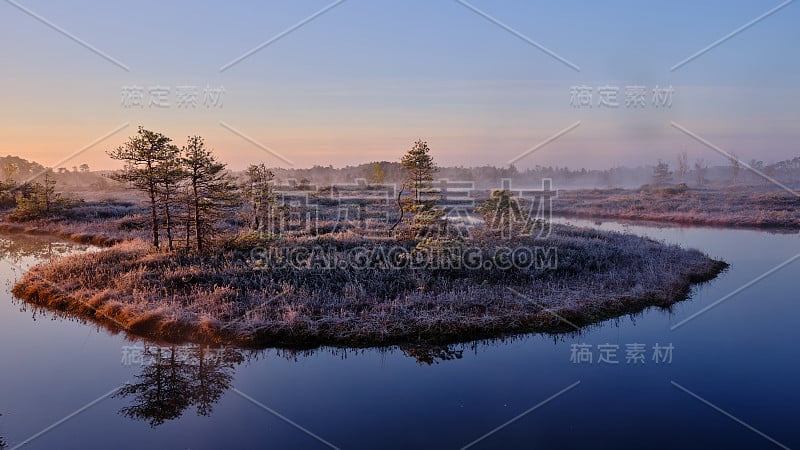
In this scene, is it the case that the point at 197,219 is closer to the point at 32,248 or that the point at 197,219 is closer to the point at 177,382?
the point at 177,382

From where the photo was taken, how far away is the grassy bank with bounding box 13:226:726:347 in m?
13.0

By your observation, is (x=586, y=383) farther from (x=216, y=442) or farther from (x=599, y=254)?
(x=599, y=254)

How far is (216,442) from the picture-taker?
801cm

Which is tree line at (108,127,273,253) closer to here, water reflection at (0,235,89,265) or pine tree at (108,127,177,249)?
pine tree at (108,127,177,249)

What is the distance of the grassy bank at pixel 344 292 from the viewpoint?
1298cm

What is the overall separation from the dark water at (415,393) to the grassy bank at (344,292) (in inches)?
34.3

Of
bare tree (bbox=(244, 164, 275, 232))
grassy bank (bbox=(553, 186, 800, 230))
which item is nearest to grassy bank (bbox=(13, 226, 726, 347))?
bare tree (bbox=(244, 164, 275, 232))

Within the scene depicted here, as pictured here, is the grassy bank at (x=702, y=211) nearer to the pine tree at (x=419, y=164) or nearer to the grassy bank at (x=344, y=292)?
the grassy bank at (x=344, y=292)

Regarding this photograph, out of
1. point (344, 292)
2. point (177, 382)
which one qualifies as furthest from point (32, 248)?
point (177, 382)

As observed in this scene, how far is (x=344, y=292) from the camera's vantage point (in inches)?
601

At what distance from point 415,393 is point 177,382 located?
5670 millimetres

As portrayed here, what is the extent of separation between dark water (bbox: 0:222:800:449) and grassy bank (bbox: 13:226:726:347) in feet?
2.86

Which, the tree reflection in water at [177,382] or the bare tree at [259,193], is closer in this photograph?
the tree reflection in water at [177,382]

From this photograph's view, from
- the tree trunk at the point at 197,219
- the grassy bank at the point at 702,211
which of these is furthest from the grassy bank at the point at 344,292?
the grassy bank at the point at 702,211
